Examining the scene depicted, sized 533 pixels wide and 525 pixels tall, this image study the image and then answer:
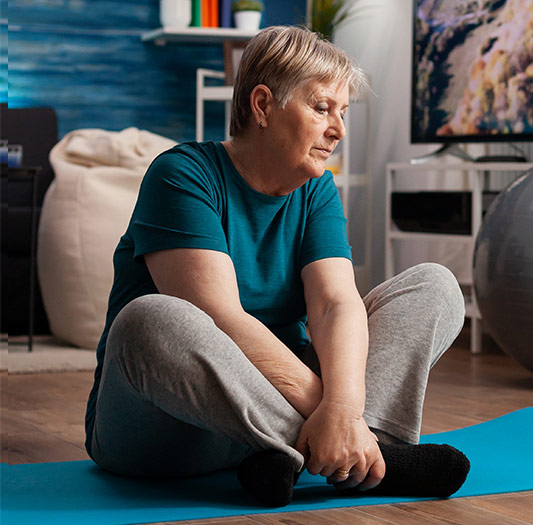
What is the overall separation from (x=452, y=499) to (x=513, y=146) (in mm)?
2479

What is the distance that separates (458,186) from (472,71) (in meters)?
0.83

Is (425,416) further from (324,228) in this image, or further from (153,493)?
(153,493)

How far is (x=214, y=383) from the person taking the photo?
128 centimetres

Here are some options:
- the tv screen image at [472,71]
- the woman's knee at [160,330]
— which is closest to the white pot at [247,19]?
the tv screen image at [472,71]

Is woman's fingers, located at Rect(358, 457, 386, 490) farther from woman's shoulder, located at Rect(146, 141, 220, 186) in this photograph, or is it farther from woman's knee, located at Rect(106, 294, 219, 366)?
woman's shoulder, located at Rect(146, 141, 220, 186)

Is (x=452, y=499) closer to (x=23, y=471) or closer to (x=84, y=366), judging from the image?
(x=23, y=471)

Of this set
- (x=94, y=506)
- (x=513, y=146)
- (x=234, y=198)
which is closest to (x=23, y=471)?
(x=94, y=506)

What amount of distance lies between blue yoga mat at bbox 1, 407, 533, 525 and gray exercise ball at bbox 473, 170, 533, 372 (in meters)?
0.82

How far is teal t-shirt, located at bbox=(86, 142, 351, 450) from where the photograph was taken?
1418 mm

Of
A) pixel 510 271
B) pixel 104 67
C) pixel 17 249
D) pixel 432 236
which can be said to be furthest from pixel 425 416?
pixel 104 67

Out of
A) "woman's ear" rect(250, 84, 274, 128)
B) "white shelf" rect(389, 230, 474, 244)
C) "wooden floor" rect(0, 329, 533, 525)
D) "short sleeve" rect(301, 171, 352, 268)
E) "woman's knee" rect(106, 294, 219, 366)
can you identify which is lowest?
"wooden floor" rect(0, 329, 533, 525)

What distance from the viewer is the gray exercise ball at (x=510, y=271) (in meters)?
2.54

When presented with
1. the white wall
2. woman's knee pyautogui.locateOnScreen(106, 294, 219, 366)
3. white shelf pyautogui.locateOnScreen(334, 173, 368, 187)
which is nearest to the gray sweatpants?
woman's knee pyautogui.locateOnScreen(106, 294, 219, 366)

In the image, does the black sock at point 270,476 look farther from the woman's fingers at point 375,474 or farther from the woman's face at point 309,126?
the woman's face at point 309,126
